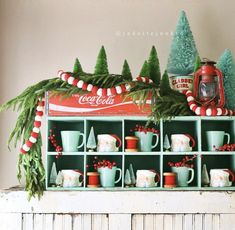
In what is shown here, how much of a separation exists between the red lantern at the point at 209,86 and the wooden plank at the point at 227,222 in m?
0.47

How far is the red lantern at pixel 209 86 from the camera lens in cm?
189

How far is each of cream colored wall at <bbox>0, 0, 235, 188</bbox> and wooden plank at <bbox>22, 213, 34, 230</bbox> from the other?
0.60 metres

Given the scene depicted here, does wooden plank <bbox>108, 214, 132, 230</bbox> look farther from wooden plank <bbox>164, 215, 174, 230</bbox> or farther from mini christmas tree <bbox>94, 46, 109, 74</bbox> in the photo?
mini christmas tree <bbox>94, 46, 109, 74</bbox>

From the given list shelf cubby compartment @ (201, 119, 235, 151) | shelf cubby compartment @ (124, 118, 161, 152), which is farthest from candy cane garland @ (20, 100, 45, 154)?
shelf cubby compartment @ (201, 119, 235, 151)

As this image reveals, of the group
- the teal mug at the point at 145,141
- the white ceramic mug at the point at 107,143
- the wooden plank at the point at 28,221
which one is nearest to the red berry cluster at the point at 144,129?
the teal mug at the point at 145,141

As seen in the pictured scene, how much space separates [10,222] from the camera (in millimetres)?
1849

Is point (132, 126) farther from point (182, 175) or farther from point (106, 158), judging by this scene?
point (182, 175)

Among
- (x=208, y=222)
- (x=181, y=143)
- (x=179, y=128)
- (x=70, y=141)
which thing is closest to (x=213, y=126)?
(x=179, y=128)

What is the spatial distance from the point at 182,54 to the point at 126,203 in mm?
756

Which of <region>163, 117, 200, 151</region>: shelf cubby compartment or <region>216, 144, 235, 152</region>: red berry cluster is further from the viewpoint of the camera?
<region>163, 117, 200, 151</region>: shelf cubby compartment

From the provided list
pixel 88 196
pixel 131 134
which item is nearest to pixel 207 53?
pixel 131 134

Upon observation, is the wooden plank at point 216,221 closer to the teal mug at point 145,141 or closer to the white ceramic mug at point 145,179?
the white ceramic mug at point 145,179

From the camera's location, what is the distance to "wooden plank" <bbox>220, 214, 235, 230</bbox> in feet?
5.99

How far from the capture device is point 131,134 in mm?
2074
